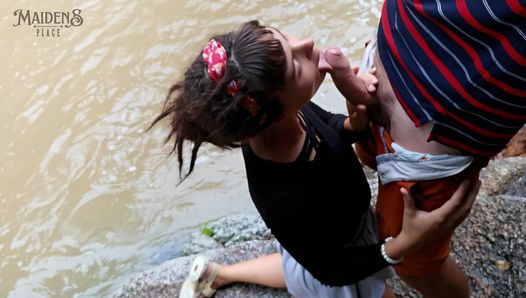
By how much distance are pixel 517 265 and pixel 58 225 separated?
3.41 m

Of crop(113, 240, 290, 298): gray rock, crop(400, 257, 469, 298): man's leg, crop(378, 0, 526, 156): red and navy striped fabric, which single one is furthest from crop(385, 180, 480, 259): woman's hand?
crop(113, 240, 290, 298): gray rock

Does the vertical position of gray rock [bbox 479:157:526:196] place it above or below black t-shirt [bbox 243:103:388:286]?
below

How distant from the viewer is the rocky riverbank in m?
2.62

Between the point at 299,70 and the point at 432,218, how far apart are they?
2.00ft

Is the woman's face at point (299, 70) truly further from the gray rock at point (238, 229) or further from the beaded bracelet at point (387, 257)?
the gray rock at point (238, 229)

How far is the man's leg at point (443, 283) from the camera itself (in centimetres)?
220

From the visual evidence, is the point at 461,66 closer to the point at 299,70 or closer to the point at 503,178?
the point at 299,70

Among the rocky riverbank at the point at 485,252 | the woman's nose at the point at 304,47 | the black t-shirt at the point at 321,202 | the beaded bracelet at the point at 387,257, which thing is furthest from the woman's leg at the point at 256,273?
the woman's nose at the point at 304,47

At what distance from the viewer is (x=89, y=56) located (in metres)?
5.69

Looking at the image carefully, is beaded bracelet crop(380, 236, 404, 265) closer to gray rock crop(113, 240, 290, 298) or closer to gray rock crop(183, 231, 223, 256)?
gray rock crop(113, 240, 290, 298)

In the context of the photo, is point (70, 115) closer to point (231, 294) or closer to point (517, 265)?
point (231, 294)

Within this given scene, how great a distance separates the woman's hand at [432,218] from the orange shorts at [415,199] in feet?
0.09

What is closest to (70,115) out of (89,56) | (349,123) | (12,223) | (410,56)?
(89,56)

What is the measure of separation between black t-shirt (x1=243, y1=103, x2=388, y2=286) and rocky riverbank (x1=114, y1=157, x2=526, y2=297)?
0.80 metres
